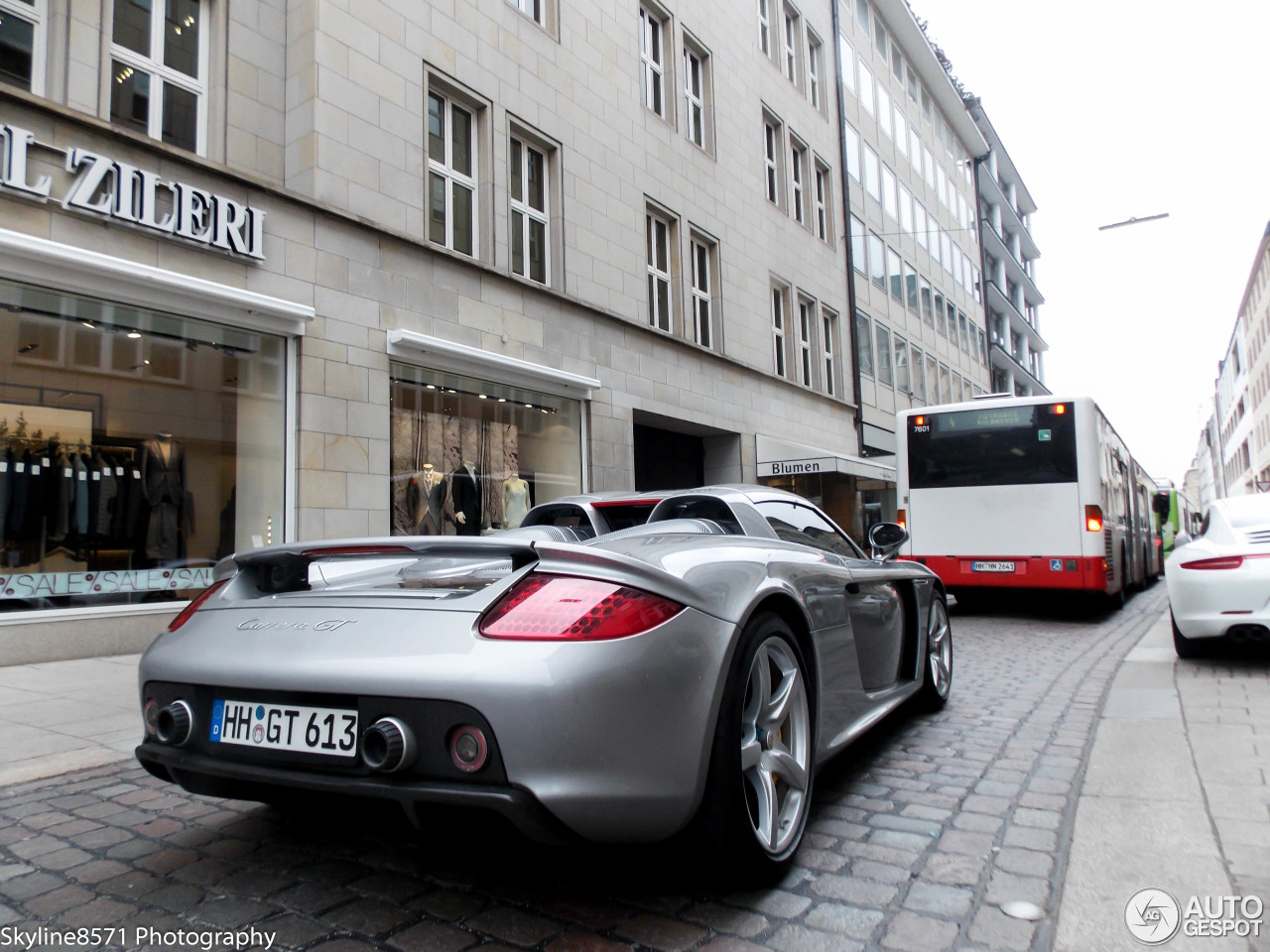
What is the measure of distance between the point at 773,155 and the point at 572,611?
813 inches

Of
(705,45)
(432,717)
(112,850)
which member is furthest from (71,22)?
(705,45)

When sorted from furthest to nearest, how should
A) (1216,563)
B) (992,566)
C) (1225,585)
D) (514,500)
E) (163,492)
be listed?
(514,500) < (992,566) < (163,492) < (1216,563) < (1225,585)

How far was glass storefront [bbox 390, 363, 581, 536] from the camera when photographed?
33.8ft

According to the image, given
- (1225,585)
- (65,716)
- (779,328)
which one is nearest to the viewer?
(65,716)

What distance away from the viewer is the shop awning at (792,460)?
A: 57.9 ft

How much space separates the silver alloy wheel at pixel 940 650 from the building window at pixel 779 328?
48.6 feet

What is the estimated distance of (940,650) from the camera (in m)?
5.06


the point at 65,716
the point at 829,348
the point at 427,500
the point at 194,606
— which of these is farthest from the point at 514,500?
the point at 829,348

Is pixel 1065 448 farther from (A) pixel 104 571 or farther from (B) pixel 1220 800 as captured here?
(A) pixel 104 571

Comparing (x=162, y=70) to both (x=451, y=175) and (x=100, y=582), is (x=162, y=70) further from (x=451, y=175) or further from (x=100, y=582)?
(x=100, y=582)

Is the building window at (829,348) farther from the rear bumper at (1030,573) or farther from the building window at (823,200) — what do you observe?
the rear bumper at (1030,573)

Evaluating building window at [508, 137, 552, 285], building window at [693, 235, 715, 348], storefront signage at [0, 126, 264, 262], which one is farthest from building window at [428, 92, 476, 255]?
building window at [693, 235, 715, 348]

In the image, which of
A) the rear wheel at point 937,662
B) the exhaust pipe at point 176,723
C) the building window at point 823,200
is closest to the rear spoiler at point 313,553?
the exhaust pipe at point 176,723

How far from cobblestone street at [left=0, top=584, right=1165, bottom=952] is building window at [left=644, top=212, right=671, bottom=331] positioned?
1247 cm
